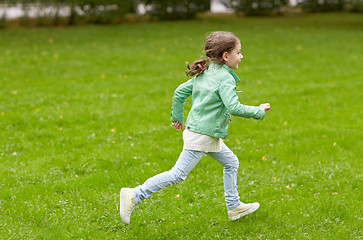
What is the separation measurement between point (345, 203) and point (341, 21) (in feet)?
60.6

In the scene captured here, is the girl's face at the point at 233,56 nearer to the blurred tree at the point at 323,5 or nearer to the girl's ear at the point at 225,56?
the girl's ear at the point at 225,56

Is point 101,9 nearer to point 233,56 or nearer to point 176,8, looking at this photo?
point 176,8

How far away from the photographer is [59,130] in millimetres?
6852

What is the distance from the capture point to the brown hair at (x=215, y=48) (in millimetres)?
3752

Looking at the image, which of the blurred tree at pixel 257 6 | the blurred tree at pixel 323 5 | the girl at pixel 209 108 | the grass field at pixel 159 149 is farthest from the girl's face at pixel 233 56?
the blurred tree at pixel 323 5

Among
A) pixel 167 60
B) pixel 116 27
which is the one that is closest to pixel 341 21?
pixel 116 27

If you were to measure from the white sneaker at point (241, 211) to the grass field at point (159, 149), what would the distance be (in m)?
0.09

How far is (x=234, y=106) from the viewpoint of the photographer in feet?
11.7

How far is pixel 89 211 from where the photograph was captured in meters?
4.51

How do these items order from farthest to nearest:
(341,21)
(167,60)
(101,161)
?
(341,21) → (167,60) → (101,161)

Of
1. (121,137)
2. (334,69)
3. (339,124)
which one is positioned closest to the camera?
(121,137)

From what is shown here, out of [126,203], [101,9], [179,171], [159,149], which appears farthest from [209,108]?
[101,9]

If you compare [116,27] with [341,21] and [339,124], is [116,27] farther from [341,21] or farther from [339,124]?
[339,124]

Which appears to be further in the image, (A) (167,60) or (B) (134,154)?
(A) (167,60)
